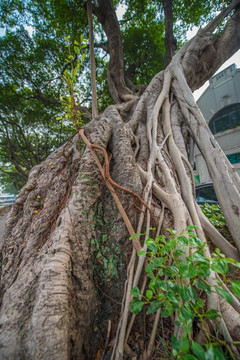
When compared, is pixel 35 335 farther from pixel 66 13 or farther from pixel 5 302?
pixel 66 13

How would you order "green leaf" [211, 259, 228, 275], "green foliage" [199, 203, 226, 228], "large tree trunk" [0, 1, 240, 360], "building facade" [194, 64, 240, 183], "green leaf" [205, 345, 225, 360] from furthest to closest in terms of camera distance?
1. "building facade" [194, 64, 240, 183]
2. "green foliage" [199, 203, 226, 228]
3. "large tree trunk" [0, 1, 240, 360]
4. "green leaf" [211, 259, 228, 275]
5. "green leaf" [205, 345, 225, 360]

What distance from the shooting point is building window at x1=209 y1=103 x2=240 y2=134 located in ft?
30.2

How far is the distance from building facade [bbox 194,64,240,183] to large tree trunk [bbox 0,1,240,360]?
8.76 meters

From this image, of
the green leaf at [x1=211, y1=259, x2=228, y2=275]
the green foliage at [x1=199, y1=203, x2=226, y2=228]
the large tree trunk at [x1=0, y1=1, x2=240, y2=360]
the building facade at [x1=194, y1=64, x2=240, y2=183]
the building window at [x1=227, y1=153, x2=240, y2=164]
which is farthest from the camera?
the building facade at [x1=194, y1=64, x2=240, y2=183]

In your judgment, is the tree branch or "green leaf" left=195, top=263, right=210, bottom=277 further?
the tree branch

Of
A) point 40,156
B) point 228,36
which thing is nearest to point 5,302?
point 228,36

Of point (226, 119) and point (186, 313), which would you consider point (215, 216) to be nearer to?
point (186, 313)

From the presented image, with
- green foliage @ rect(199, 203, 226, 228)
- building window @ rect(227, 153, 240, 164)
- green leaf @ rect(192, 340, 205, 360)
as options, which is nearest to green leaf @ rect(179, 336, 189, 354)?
green leaf @ rect(192, 340, 205, 360)

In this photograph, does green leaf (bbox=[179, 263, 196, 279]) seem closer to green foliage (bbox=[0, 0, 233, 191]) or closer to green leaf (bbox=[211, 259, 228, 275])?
green leaf (bbox=[211, 259, 228, 275])

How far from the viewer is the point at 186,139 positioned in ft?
7.80

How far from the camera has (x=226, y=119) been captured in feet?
31.4

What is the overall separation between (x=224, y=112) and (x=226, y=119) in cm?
52

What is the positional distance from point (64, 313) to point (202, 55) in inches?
188

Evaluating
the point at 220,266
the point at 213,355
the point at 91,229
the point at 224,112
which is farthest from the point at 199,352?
the point at 224,112
